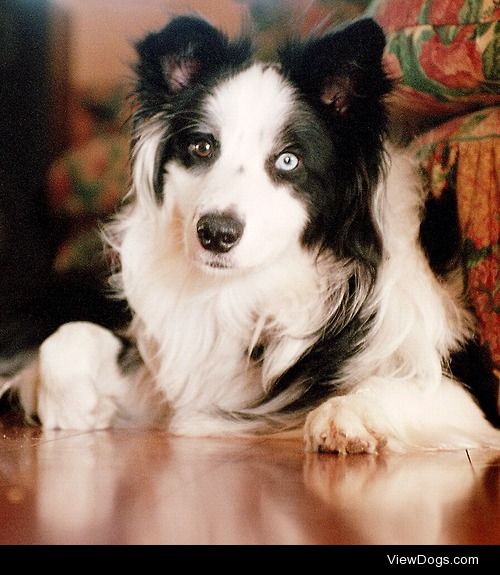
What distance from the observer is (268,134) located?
1.93 meters

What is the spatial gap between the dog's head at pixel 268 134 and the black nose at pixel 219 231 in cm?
1

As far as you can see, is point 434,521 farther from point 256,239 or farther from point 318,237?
point 318,237

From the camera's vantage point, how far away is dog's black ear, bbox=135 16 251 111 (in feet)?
6.53

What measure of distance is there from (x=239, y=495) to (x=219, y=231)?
652mm

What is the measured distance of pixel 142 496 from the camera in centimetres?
123

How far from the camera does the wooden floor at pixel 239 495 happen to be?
3.40ft

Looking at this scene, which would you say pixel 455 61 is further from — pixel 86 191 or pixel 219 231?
pixel 86 191

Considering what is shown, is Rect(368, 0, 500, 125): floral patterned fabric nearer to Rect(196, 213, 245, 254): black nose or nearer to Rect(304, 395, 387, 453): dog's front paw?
Rect(196, 213, 245, 254): black nose

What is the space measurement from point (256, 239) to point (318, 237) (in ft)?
0.74

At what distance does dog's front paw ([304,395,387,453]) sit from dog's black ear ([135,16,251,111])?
2.76 feet

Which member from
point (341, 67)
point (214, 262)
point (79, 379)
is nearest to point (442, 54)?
point (341, 67)
